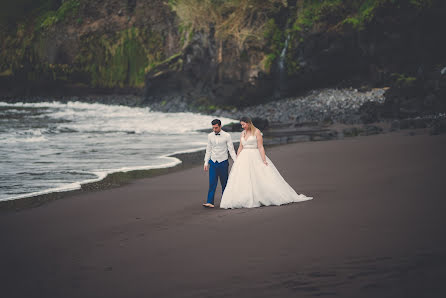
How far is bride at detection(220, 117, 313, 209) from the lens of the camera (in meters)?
8.16

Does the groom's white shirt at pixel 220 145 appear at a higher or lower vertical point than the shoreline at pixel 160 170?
higher

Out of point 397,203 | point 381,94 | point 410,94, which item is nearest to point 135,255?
point 397,203

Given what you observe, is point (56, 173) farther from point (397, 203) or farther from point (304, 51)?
point (304, 51)

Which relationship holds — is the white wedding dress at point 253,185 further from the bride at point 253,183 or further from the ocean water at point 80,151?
the ocean water at point 80,151

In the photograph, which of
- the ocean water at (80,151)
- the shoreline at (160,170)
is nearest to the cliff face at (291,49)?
the shoreline at (160,170)

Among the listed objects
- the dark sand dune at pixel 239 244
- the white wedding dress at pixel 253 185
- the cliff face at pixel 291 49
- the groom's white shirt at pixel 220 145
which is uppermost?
the cliff face at pixel 291 49

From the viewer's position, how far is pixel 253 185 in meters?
8.23

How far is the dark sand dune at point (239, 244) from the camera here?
4.82 m

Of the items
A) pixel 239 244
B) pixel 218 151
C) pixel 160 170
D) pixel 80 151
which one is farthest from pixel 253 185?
pixel 80 151

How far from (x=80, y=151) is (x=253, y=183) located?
9.70m

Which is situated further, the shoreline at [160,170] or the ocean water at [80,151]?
the ocean water at [80,151]

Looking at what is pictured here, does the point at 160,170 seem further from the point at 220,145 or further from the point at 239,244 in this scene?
the point at 239,244

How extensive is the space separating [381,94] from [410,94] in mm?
3367

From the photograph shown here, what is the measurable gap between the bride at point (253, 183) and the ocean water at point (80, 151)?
4027mm
